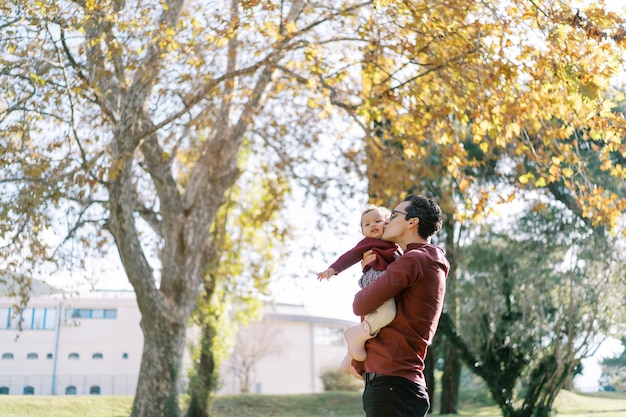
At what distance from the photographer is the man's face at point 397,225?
11.5 ft

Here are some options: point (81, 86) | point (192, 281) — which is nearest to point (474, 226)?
point (192, 281)

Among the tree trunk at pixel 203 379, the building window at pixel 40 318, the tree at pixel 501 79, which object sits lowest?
the tree trunk at pixel 203 379

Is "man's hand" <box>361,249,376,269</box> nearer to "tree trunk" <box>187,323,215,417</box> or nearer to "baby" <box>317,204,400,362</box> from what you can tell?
"baby" <box>317,204,400,362</box>

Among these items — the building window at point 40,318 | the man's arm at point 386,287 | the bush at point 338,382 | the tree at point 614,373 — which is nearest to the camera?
the man's arm at point 386,287

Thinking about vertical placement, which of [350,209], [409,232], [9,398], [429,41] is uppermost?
[429,41]

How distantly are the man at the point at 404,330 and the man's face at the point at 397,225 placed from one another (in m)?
0.10

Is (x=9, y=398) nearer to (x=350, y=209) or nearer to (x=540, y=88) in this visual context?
(x=350, y=209)

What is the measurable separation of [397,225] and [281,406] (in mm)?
22836

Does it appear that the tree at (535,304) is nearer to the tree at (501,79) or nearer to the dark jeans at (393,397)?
the tree at (501,79)

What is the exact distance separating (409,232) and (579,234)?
59.1 feet

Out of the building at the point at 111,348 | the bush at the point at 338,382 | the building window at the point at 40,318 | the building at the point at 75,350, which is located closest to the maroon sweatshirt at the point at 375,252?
the building at the point at 111,348

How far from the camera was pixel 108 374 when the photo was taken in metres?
35.1

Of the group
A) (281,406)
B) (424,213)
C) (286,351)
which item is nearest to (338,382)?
(286,351)

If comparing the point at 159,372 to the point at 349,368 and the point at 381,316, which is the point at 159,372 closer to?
the point at 349,368
